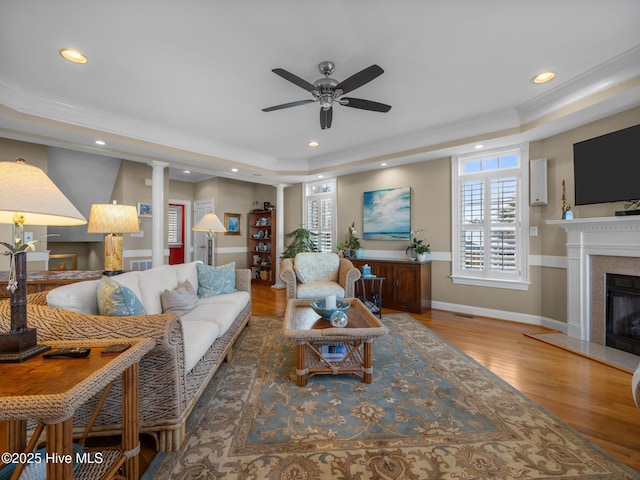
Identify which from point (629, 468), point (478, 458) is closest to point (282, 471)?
point (478, 458)

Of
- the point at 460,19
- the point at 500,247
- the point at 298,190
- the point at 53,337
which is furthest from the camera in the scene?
the point at 298,190

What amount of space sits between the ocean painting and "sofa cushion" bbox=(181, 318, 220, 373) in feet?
11.9

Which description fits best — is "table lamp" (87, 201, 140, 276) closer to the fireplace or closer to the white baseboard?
the white baseboard

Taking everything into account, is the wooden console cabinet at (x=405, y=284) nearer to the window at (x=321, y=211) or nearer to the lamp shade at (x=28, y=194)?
the window at (x=321, y=211)

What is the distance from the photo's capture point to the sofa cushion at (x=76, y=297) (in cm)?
159

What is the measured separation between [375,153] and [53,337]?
4.65 m

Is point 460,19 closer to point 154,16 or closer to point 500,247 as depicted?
point 154,16

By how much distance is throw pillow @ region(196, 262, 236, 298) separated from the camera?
3226mm

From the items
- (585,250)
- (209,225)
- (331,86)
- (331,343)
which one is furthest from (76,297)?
(585,250)

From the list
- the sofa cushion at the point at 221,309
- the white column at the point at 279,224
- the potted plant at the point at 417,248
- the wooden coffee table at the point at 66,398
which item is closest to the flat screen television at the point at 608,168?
the potted plant at the point at 417,248

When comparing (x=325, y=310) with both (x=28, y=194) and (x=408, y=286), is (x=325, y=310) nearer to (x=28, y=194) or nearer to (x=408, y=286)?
(x=28, y=194)

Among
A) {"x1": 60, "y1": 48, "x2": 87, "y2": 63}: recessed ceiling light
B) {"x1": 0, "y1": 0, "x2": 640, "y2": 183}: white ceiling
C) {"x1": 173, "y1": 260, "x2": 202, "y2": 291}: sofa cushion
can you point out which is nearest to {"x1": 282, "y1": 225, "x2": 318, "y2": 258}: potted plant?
{"x1": 0, "y1": 0, "x2": 640, "y2": 183}: white ceiling

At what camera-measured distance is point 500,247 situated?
4.08 meters

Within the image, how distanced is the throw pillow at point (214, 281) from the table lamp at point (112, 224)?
0.83 m
